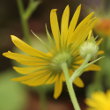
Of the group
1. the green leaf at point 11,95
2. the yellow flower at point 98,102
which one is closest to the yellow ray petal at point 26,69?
the yellow flower at point 98,102

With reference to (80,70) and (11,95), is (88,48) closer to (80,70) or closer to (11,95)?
(80,70)

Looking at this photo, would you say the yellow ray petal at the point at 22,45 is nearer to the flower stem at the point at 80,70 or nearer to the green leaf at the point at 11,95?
the flower stem at the point at 80,70

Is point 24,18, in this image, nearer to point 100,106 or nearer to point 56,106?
point 100,106

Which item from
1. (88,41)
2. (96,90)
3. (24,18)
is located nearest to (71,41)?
(88,41)

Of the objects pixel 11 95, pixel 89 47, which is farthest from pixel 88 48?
pixel 11 95

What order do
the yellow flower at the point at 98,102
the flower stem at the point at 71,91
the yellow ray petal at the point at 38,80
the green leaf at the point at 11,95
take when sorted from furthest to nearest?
the green leaf at the point at 11,95 → the yellow flower at the point at 98,102 → the yellow ray petal at the point at 38,80 → the flower stem at the point at 71,91

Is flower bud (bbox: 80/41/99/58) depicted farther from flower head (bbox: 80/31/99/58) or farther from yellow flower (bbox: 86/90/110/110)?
yellow flower (bbox: 86/90/110/110)

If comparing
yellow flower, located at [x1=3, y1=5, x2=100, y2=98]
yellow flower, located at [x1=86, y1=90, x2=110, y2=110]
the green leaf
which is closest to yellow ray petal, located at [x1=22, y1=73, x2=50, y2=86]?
yellow flower, located at [x1=3, y1=5, x2=100, y2=98]
